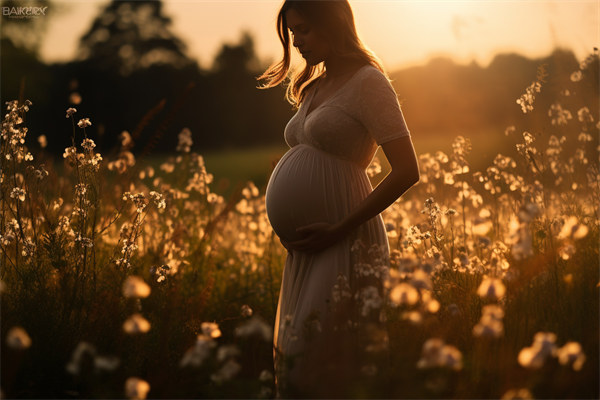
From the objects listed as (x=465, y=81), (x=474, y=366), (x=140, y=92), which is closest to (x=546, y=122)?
(x=474, y=366)

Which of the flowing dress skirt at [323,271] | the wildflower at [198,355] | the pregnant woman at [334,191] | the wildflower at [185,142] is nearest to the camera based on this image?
the wildflower at [198,355]

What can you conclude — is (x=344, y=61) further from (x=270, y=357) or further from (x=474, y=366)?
(x=270, y=357)

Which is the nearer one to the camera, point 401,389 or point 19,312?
point 401,389

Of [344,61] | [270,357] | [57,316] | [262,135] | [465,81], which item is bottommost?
[270,357]

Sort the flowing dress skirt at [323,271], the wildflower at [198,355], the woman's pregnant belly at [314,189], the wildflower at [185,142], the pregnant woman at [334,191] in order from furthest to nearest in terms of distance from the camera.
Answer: the wildflower at [185,142], the woman's pregnant belly at [314,189], the pregnant woman at [334,191], the flowing dress skirt at [323,271], the wildflower at [198,355]

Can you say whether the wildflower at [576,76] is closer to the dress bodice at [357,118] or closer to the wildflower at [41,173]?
the dress bodice at [357,118]

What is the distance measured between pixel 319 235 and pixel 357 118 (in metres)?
0.57

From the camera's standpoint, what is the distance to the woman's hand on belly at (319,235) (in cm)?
297

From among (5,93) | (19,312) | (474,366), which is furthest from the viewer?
(5,93)

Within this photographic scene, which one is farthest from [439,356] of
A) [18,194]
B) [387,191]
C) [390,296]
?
[18,194]

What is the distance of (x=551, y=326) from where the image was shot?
10.4ft

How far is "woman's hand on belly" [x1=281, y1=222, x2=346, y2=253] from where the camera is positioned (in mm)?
2975

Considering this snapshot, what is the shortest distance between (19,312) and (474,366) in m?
2.37

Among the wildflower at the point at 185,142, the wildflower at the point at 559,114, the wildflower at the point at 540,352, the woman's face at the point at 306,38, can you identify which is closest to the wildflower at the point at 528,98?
the wildflower at the point at 559,114
